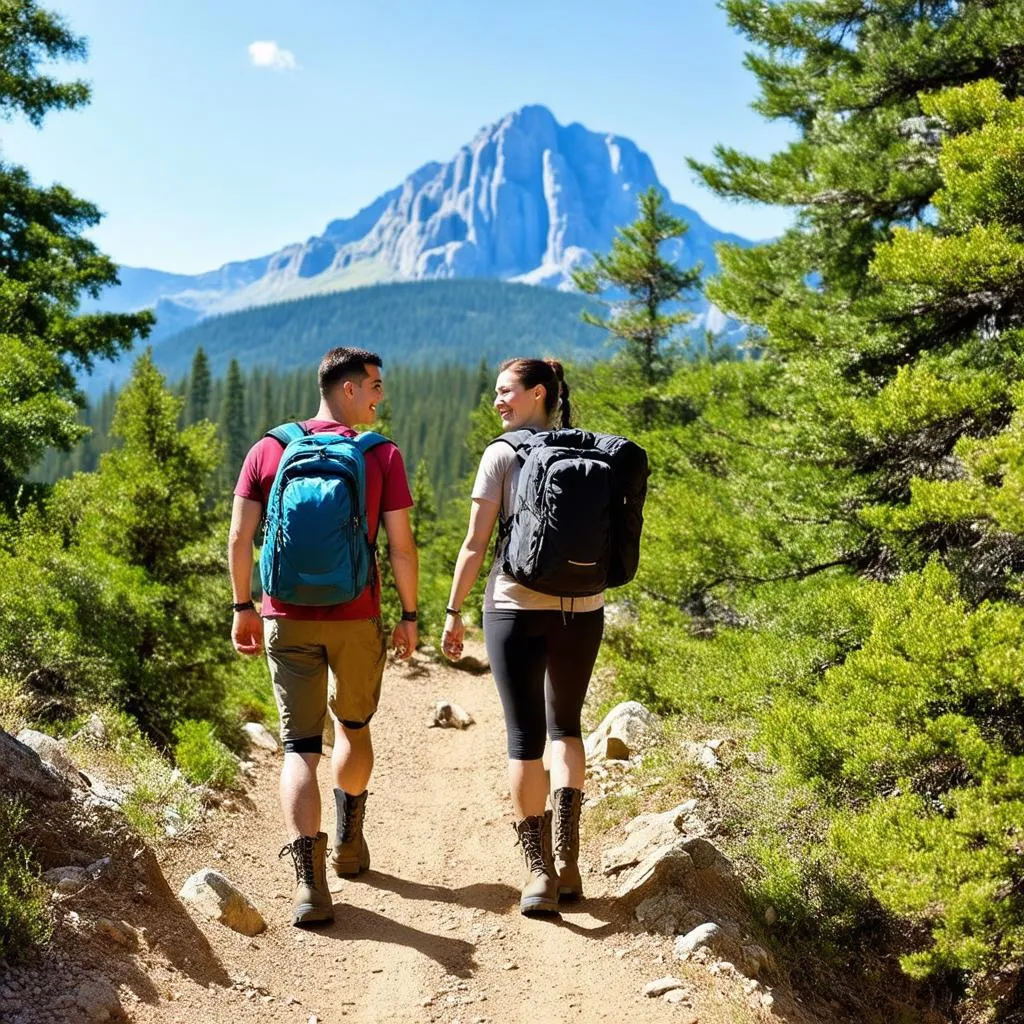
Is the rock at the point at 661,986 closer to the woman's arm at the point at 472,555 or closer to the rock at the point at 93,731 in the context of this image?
the woman's arm at the point at 472,555

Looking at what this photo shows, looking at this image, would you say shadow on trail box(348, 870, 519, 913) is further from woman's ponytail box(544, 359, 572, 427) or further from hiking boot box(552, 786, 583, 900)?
woman's ponytail box(544, 359, 572, 427)

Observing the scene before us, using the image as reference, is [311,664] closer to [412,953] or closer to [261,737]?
[412,953]

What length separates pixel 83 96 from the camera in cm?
1123

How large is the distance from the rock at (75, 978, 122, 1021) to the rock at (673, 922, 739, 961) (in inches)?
87.8

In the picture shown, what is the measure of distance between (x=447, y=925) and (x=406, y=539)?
188cm

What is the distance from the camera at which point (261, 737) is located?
9.35 meters

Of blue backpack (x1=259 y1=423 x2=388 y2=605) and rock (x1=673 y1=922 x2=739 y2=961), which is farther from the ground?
blue backpack (x1=259 y1=423 x2=388 y2=605)

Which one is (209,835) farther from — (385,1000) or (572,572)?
(572,572)

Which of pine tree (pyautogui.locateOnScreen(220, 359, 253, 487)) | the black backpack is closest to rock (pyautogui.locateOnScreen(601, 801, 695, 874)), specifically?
the black backpack

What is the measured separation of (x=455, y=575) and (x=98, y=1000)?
2.09 metres

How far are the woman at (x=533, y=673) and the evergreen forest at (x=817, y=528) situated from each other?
43.3 inches

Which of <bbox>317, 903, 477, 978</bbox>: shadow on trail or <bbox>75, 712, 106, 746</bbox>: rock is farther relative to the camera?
<bbox>75, 712, 106, 746</bbox>: rock

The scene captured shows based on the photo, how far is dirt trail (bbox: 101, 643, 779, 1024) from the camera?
336cm

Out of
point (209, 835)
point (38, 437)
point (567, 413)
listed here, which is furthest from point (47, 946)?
point (38, 437)
